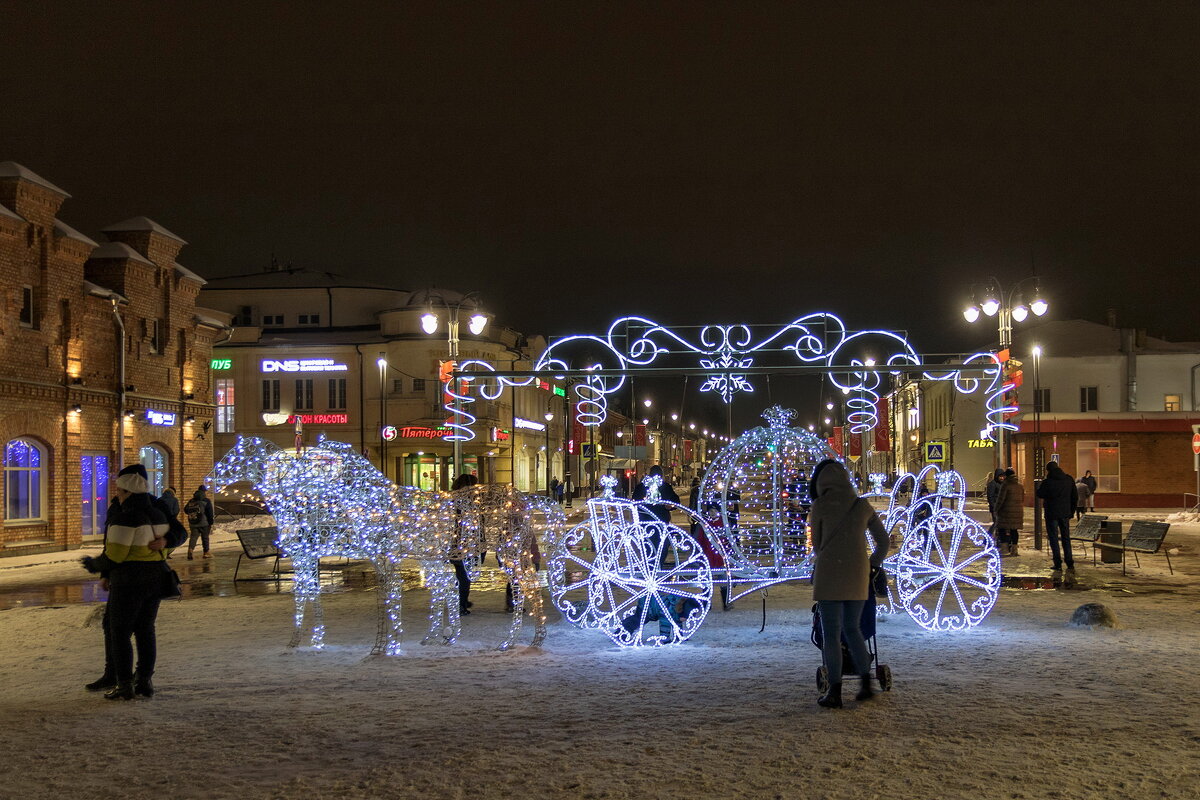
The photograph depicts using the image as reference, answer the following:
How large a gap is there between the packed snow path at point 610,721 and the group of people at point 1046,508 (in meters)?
6.40

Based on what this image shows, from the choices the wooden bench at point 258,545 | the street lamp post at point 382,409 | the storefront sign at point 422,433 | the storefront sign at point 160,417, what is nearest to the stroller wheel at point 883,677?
the wooden bench at point 258,545

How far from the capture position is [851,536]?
7926mm

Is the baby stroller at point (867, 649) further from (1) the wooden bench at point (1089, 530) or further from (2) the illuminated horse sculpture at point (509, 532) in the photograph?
(1) the wooden bench at point (1089, 530)

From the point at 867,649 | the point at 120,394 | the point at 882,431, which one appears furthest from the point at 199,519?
the point at 882,431

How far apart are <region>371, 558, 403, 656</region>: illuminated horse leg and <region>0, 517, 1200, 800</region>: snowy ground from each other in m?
0.32

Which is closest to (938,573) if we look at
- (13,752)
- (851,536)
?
(851,536)

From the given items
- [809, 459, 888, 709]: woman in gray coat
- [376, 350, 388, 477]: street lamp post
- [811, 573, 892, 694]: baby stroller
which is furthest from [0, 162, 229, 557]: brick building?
[809, 459, 888, 709]: woman in gray coat

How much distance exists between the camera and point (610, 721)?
7.42m

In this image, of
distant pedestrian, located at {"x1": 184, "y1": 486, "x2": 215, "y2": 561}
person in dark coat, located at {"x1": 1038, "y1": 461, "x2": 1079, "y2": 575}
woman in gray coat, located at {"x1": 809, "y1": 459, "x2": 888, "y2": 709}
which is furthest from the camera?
distant pedestrian, located at {"x1": 184, "y1": 486, "x2": 215, "y2": 561}

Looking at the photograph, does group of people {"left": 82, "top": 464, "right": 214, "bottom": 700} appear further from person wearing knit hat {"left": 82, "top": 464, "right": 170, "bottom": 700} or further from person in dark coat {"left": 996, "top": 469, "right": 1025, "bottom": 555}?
person in dark coat {"left": 996, "top": 469, "right": 1025, "bottom": 555}

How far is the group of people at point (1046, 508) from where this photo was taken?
17.9 meters

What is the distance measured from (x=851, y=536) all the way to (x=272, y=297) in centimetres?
5652

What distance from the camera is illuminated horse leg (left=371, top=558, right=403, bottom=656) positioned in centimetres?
1033

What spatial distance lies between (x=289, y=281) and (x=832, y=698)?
58.3 m
